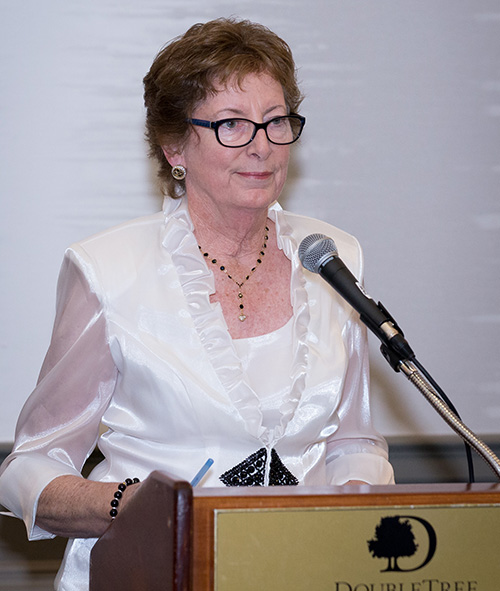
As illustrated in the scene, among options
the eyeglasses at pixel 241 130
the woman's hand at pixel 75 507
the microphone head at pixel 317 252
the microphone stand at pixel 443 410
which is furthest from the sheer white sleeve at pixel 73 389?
the microphone stand at pixel 443 410

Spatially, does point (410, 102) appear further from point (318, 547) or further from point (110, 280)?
point (318, 547)

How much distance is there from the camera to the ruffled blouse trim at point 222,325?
181 centimetres

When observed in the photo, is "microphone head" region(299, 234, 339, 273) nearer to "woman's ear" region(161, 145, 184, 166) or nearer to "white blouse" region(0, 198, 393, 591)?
"white blouse" region(0, 198, 393, 591)

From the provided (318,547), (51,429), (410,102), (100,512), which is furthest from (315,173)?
(318,547)

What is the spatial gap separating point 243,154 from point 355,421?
0.70 m

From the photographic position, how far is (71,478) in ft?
5.27

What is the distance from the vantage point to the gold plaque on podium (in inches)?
39.5

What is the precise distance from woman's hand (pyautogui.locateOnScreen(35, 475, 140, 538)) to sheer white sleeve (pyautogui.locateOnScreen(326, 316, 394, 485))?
641 millimetres

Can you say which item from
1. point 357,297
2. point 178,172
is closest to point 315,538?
point 357,297

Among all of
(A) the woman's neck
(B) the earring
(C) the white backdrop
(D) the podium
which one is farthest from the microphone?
(C) the white backdrop

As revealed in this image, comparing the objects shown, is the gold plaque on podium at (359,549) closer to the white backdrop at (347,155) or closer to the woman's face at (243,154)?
the woman's face at (243,154)

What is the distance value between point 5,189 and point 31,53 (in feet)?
1.44

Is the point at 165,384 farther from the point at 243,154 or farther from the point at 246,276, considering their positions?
the point at 243,154

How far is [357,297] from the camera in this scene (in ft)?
4.55
